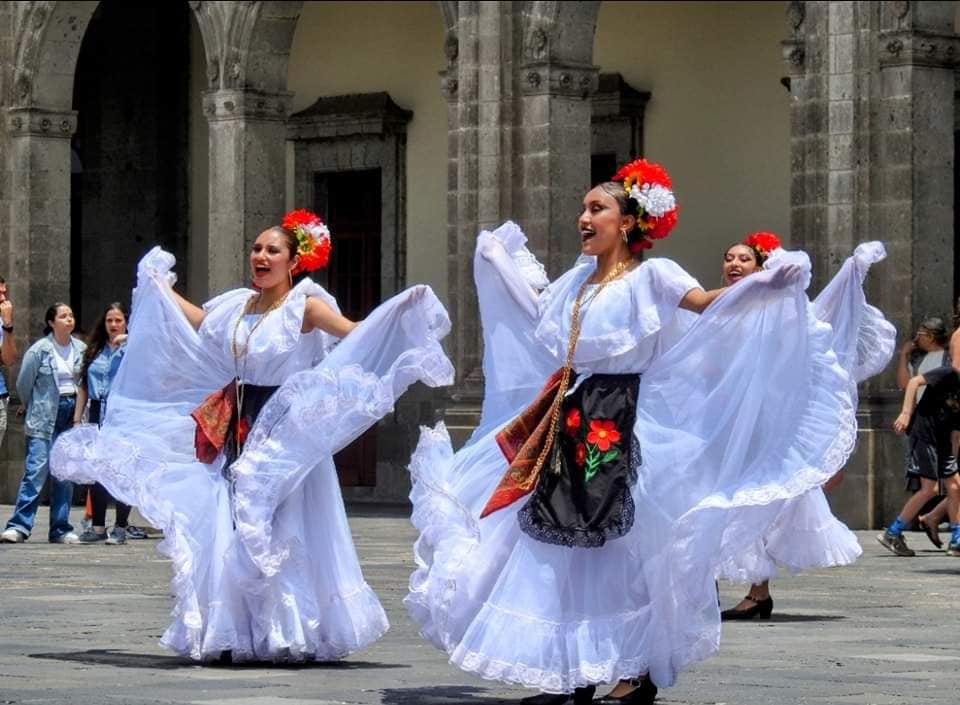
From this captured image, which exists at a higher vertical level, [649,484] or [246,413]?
[246,413]

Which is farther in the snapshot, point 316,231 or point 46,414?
point 46,414

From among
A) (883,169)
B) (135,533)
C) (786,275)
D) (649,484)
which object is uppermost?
(883,169)

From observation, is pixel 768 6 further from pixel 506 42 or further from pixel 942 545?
pixel 942 545

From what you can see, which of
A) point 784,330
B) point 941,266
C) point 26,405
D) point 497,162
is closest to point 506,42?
point 497,162

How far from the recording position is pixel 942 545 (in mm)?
16922

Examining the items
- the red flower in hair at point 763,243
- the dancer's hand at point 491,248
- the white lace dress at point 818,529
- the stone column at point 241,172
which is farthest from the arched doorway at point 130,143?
the dancer's hand at point 491,248

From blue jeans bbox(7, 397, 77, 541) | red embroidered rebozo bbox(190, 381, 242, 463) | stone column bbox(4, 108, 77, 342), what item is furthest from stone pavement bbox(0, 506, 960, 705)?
stone column bbox(4, 108, 77, 342)

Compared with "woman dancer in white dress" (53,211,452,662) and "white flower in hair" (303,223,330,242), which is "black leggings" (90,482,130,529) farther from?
"white flower in hair" (303,223,330,242)

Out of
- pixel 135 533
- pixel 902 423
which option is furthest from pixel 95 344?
pixel 902 423

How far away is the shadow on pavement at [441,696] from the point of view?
8133 millimetres

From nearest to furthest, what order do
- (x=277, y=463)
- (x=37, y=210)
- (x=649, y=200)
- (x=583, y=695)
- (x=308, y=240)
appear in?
(x=583, y=695) → (x=649, y=200) → (x=277, y=463) → (x=308, y=240) → (x=37, y=210)

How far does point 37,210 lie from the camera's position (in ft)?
79.7

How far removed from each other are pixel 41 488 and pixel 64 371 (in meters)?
0.85

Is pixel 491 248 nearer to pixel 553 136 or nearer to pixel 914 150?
pixel 914 150
